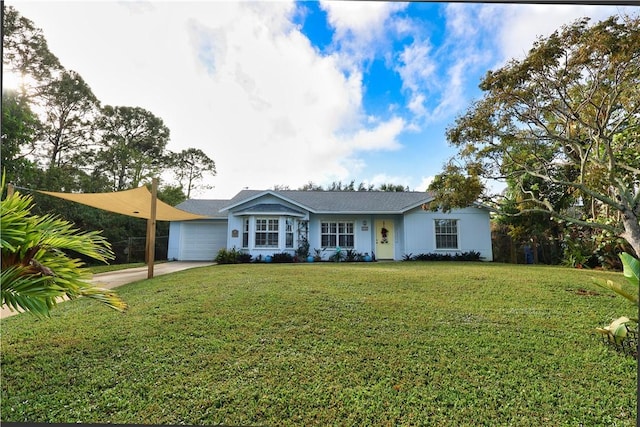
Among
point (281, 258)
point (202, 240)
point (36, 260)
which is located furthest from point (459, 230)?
point (36, 260)

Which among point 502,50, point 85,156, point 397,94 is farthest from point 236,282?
point 85,156

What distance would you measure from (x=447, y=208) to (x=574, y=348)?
15.4 feet

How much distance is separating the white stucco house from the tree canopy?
418 cm

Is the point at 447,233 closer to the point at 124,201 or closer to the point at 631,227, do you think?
the point at 631,227

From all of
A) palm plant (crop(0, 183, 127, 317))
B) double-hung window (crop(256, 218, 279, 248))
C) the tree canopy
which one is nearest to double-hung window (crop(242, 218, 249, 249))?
double-hung window (crop(256, 218, 279, 248))

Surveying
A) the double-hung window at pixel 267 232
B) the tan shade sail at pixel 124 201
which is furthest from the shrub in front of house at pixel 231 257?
the tan shade sail at pixel 124 201

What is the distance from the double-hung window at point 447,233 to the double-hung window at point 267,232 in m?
6.03

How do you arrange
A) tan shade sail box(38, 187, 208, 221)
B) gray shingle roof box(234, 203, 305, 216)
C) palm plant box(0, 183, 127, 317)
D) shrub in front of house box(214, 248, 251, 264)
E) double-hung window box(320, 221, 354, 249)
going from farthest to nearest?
Result: double-hung window box(320, 221, 354, 249) → gray shingle roof box(234, 203, 305, 216) → shrub in front of house box(214, 248, 251, 264) → tan shade sail box(38, 187, 208, 221) → palm plant box(0, 183, 127, 317)

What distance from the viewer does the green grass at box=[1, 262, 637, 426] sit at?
2.18m

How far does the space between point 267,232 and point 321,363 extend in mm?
8485

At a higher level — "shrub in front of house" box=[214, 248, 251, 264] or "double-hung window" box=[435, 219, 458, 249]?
"double-hung window" box=[435, 219, 458, 249]

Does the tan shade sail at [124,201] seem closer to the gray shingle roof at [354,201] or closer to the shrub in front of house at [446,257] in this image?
the gray shingle roof at [354,201]

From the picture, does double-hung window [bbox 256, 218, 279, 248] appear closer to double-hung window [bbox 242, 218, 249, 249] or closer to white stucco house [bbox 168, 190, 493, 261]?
white stucco house [bbox 168, 190, 493, 261]

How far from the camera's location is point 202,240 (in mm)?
11828
